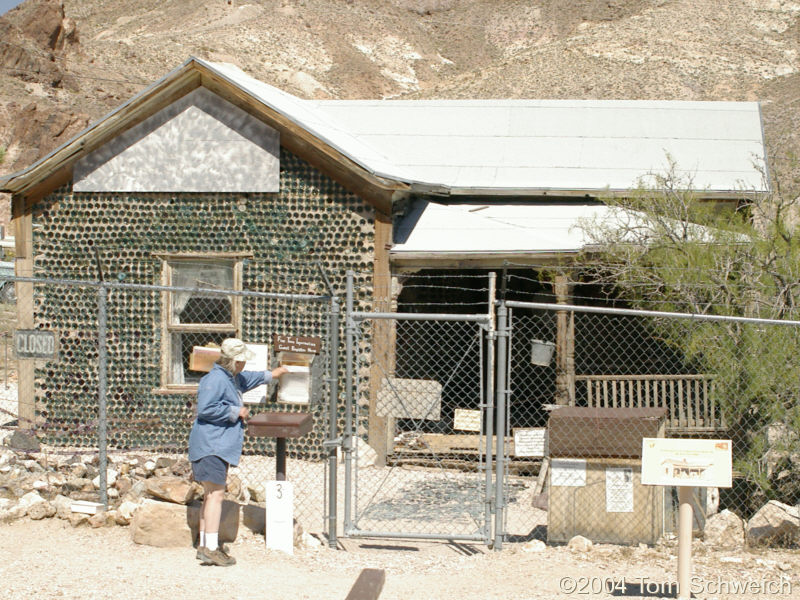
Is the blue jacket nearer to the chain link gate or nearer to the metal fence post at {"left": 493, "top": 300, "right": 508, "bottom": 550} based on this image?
the chain link gate

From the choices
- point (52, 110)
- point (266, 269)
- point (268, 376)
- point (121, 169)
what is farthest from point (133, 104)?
point (52, 110)

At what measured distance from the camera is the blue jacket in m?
7.46

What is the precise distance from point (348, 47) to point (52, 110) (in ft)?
91.9

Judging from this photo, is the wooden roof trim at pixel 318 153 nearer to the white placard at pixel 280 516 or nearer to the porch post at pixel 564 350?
the porch post at pixel 564 350

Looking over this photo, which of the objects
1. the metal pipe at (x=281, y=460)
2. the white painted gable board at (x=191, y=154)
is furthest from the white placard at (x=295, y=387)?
the white painted gable board at (x=191, y=154)

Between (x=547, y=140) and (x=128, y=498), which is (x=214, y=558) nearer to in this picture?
(x=128, y=498)

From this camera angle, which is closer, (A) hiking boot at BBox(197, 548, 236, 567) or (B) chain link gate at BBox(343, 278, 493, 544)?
(A) hiking boot at BBox(197, 548, 236, 567)

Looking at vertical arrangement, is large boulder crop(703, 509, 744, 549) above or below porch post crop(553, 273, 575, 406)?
below

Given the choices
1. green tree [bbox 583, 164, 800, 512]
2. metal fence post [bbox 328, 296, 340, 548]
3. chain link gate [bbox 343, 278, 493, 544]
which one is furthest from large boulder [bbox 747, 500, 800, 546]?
metal fence post [bbox 328, 296, 340, 548]

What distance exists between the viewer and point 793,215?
11.8 metres

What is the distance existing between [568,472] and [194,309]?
5807 mm

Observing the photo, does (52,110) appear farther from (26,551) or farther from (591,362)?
(26,551)

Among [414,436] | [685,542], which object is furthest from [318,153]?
[685,542]

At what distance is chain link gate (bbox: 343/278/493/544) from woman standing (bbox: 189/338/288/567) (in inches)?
38.2
